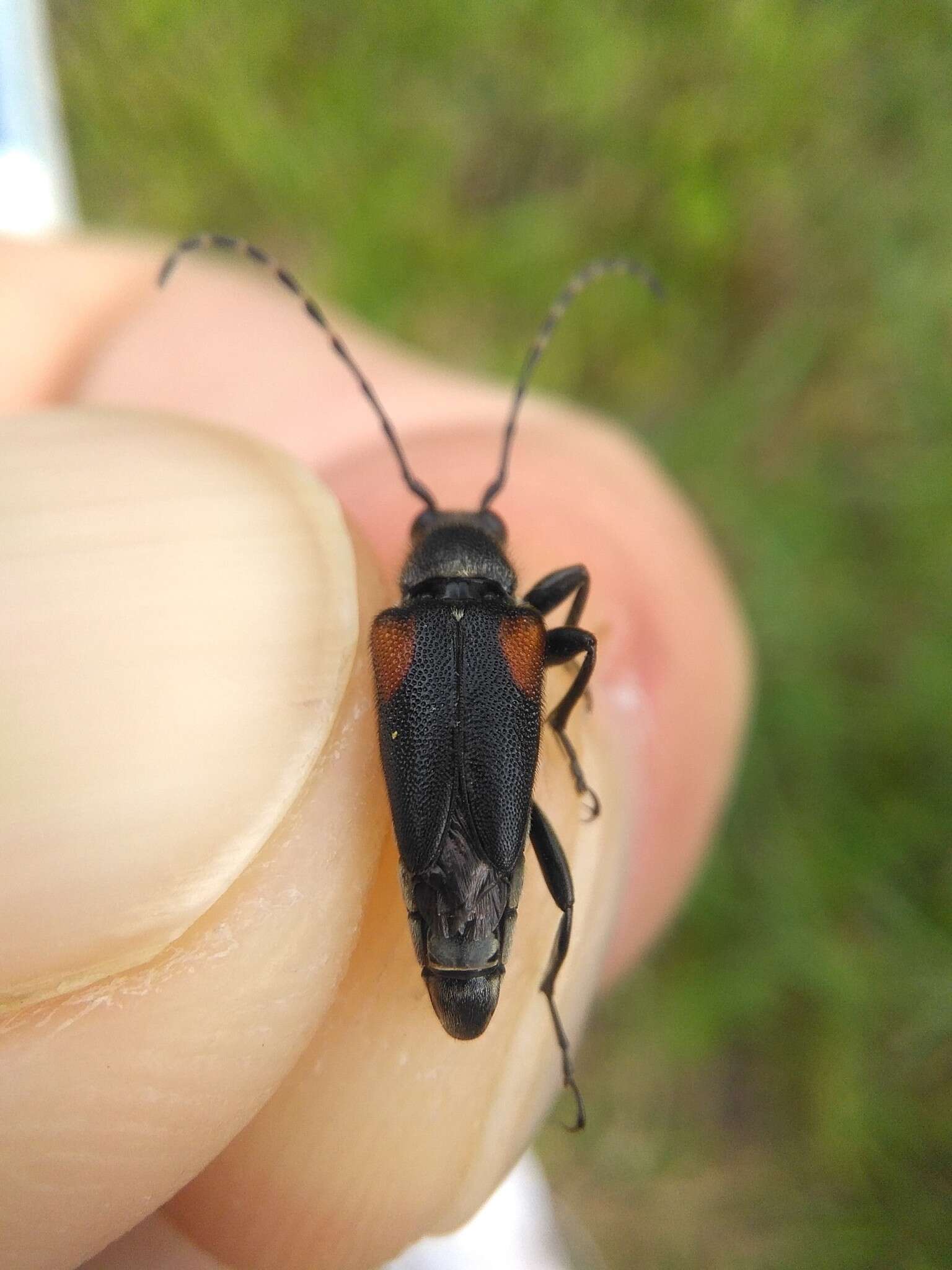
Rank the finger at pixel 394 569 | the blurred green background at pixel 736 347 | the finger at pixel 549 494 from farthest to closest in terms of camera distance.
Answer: the blurred green background at pixel 736 347 → the finger at pixel 549 494 → the finger at pixel 394 569

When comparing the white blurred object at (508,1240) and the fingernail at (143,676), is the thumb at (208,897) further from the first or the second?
the white blurred object at (508,1240)

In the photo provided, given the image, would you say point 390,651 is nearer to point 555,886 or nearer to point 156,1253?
point 555,886

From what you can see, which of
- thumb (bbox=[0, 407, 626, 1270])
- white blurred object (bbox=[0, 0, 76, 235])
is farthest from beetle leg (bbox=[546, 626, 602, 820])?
white blurred object (bbox=[0, 0, 76, 235])

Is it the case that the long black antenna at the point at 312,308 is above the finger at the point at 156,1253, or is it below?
above

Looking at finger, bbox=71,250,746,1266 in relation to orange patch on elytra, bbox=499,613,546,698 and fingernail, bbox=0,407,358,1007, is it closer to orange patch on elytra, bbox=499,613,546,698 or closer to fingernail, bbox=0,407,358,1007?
orange patch on elytra, bbox=499,613,546,698

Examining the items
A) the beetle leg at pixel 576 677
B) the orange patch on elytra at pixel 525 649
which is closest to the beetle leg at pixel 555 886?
the beetle leg at pixel 576 677

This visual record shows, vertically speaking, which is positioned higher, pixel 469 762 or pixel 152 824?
pixel 469 762

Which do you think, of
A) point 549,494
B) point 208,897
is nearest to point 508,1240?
point 208,897
